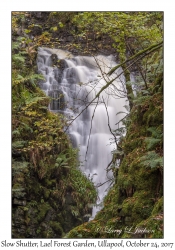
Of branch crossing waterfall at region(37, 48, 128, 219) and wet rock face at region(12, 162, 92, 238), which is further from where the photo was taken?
branch crossing waterfall at region(37, 48, 128, 219)

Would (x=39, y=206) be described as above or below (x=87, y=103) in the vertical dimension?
below

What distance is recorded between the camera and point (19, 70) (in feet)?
33.8

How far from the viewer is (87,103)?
805 cm

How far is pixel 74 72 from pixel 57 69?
683 millimetres

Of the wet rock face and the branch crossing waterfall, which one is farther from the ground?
the branch crossing waterfall

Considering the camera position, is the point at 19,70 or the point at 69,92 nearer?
the point at 19,70

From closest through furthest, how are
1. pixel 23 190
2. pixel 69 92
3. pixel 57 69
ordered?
pixel 23 190, pixel 69 92, pixel 57 69

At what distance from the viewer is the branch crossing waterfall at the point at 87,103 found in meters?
9.55

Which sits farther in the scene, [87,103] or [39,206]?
[39,206]

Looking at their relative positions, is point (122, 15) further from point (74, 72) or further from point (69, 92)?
point (74, 72)

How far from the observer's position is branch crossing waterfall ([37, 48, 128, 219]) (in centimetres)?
955
